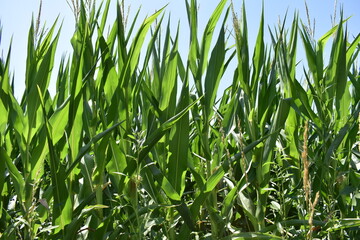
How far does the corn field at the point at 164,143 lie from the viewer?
1186mm

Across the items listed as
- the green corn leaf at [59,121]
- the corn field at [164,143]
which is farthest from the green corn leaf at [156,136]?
the green corn leaf at [59,121]

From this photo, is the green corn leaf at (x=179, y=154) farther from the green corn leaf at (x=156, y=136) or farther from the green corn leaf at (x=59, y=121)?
the green corn leaf at (x=59, y=121)

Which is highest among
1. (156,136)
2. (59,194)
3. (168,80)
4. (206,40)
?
(206,40)

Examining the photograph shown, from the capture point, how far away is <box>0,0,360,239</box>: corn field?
3.89 ft

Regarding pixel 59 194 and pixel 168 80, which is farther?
pixel 168 80

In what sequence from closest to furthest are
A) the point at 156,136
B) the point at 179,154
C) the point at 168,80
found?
the point at 156,136 → the point at 179,154 → the point at 168,80

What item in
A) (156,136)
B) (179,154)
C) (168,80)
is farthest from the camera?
(168,80)

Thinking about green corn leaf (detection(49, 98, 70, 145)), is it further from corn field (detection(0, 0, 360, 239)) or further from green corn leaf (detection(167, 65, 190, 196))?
green corn leaf (detection(167, 65, 190, 196))

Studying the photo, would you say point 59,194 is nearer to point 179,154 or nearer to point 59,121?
point 59,121

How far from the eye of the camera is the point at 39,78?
49.3 inches

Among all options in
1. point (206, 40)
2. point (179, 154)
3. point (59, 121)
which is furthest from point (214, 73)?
point (59, 121)

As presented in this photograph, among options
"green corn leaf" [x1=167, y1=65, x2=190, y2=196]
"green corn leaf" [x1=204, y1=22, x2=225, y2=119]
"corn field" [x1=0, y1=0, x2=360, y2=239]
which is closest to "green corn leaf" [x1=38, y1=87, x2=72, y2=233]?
"corn field" [x1=0, y1=0, x2=360, y2=239]

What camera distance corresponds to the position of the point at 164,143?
1.32m

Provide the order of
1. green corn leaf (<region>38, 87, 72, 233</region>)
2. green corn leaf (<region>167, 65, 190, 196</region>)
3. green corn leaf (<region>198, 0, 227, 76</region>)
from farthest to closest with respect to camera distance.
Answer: green corn leaf (<region>198, 0, 227, 76</region>) → green corn leaf (<region>167, 65, 190, 196</region>) → green corn leaf (<region>38, 87, 72, 233</region>)
